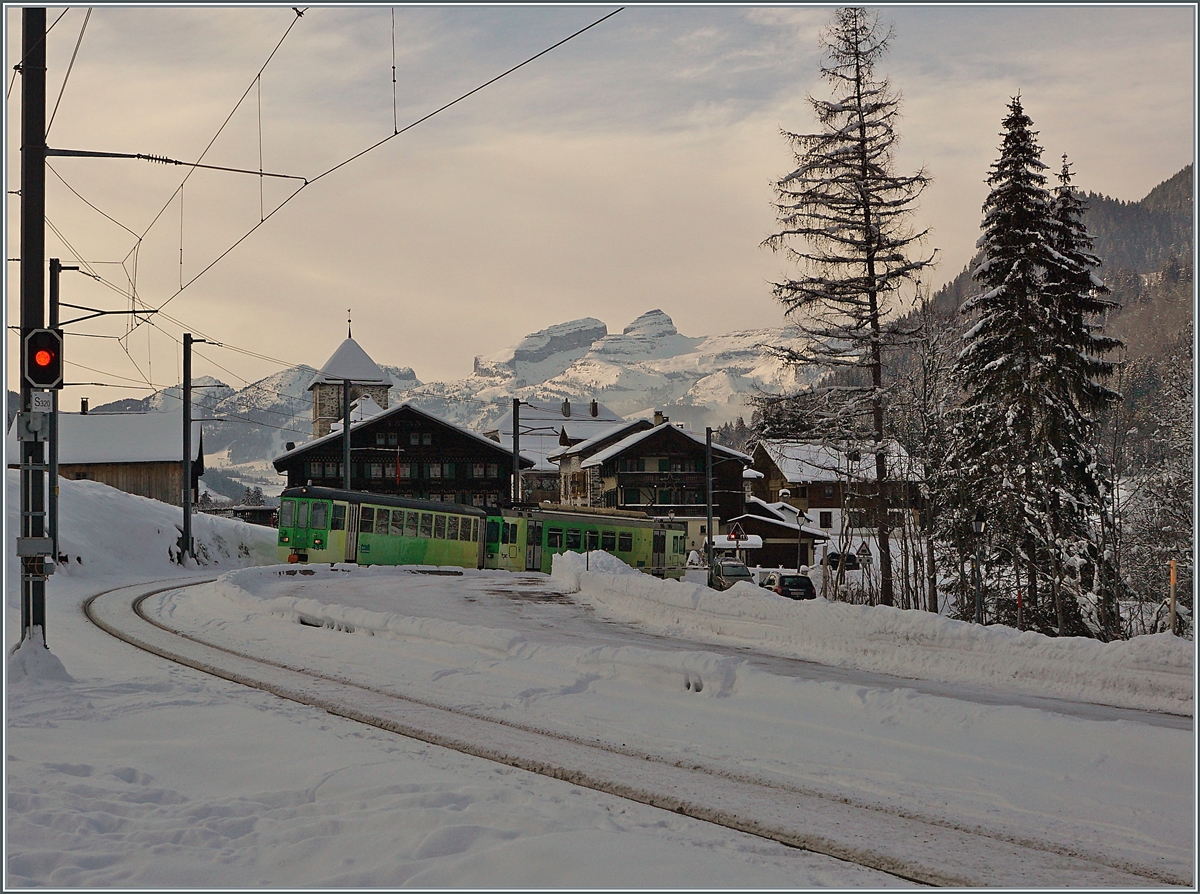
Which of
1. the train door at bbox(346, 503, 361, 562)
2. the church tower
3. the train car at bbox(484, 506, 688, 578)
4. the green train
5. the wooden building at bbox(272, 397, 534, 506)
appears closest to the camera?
the green train

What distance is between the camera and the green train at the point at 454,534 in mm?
38906

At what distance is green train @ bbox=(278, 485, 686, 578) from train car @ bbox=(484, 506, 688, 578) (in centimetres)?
4

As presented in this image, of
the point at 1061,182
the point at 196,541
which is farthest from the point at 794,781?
the point at 196,541

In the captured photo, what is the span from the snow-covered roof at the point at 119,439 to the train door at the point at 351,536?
3812cm

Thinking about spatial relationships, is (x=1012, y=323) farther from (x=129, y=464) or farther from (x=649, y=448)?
(x=129, y=464)

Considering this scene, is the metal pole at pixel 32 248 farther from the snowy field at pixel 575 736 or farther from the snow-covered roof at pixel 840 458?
the snow-covered roof at pixel 840 458

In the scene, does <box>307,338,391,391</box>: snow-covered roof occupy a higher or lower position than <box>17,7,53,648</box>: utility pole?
higher

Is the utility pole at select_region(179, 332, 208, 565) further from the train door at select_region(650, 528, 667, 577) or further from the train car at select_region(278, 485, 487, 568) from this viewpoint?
the train door at select_region(650, 528, 667, 577)

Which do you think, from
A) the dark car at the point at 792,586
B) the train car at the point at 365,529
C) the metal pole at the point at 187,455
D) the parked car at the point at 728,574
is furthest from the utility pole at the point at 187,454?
the dark car at the point at 792,586

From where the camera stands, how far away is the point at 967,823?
25.8 ft

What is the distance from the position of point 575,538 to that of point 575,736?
34.6 meters

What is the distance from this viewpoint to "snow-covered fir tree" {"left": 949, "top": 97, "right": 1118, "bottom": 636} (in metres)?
30.8

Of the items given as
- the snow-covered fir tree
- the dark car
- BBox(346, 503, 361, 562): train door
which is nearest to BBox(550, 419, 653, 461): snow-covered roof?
the dark car

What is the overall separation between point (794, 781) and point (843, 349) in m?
24.0
